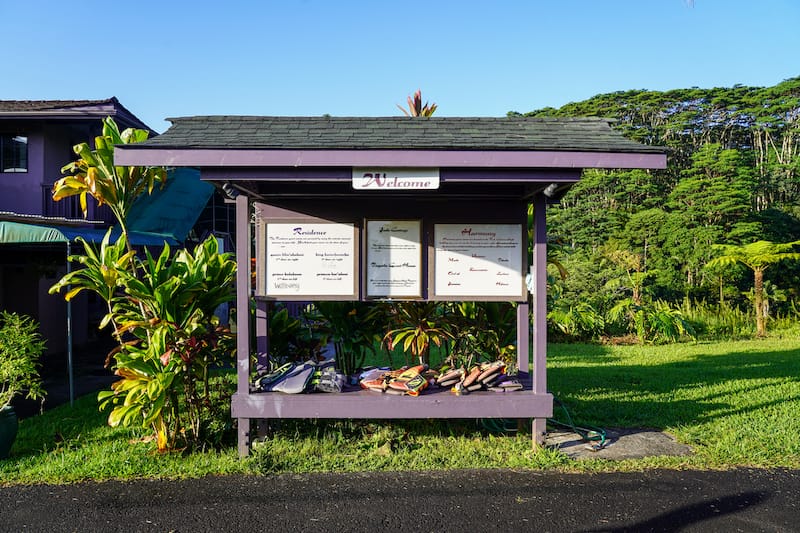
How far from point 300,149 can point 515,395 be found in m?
3.00

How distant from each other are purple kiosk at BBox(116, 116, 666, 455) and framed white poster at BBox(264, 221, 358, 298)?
0.01 m

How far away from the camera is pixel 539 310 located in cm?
543

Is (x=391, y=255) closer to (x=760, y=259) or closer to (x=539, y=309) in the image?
(x=539, y=309)

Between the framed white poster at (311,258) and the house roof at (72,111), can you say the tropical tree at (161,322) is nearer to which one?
the framed white poster at (311,258)

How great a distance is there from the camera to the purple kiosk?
4902 millimetres

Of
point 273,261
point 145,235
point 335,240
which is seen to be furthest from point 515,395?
point 145,235

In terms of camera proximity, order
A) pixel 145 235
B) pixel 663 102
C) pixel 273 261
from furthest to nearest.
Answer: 1. pixel 663 102
2. pixel 145 235
3. pixel 273 261

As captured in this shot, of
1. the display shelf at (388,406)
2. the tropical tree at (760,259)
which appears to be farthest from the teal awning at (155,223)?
the tropical tree at (760,259)

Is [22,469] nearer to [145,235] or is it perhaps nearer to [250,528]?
[250,528]

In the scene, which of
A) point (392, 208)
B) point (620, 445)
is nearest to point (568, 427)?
point (620, 445)

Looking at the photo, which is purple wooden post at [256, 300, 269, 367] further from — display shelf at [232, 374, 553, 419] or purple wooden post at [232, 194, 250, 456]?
display shelf at [232, 374, 553, 419]

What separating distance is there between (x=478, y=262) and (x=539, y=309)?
791 mm

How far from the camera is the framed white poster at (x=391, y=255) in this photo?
19.0 ft

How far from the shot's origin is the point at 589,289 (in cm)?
1595
